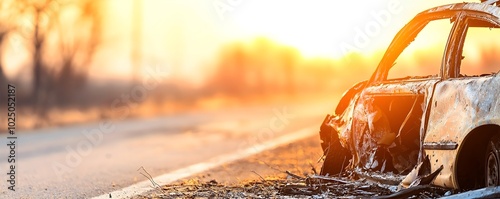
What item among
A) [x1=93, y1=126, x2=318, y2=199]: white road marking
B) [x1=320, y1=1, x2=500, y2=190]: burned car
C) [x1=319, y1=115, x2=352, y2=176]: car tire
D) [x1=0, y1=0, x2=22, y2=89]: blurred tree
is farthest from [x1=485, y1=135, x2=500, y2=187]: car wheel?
[x1=0, y1=0, x2=22, y2=89]: blurred tree

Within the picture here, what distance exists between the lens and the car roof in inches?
245

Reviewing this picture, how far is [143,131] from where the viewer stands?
26.2m

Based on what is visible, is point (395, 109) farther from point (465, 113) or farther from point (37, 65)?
point (37, 65)

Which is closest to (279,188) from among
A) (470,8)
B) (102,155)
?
(470,8)

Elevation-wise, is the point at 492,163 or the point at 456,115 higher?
the point at 456,115

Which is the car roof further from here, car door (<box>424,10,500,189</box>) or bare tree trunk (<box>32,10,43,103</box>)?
bare tree trunk (<box>32,10,43,103</box>)

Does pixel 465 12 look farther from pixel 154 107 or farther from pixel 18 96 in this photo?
pixel 154 107

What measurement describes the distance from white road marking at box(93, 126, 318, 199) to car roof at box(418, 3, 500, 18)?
10.8 ft

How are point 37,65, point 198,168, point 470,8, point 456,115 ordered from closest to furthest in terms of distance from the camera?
point 456,115 < point 470,8 < point 198,168 < point 37,65

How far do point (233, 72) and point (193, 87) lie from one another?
13.6 metres

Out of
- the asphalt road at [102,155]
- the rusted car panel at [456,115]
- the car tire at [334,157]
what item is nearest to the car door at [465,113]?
the rusted car panel at [456,115]

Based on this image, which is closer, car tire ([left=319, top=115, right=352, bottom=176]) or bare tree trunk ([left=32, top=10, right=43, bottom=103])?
car tire ([left=319, top=115, right=352, bottom=176])

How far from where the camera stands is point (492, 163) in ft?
19.7

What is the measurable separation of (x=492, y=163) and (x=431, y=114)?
729 mm
